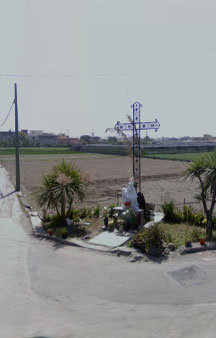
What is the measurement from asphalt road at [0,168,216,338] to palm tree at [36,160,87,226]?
2.10 meters

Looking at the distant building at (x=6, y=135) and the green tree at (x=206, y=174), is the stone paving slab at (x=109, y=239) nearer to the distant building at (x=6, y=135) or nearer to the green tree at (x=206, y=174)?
the green tree at (x=206, y=174)

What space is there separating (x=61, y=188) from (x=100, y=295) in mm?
5379

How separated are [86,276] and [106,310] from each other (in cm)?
175

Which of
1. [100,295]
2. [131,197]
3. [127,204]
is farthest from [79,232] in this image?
[100,295]

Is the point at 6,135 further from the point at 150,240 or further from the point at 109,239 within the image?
the point at 150,240

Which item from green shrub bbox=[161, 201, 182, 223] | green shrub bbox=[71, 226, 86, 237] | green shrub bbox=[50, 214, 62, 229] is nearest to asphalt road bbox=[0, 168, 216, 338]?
green shrub bbox=[71, 226, 86, 237]

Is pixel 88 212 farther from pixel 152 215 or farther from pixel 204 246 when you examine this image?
pixel 204 246

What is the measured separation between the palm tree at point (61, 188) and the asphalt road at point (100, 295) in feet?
6.88

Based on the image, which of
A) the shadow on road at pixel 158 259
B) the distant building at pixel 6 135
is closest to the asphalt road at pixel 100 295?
the shadow on road at pixel 158 259

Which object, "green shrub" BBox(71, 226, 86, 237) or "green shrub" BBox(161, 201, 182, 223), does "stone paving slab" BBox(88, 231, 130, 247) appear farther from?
"green shrub" BBox(161, 201, 182, 223)

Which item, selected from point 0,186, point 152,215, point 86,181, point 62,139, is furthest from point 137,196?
point 62,139

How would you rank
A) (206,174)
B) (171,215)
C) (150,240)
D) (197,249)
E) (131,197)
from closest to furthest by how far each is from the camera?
(150,240) < (197,249) < (206,174) < (131,197) < (171,215)

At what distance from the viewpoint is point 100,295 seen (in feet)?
21.0

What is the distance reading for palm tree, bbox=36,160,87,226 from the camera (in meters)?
11.3
